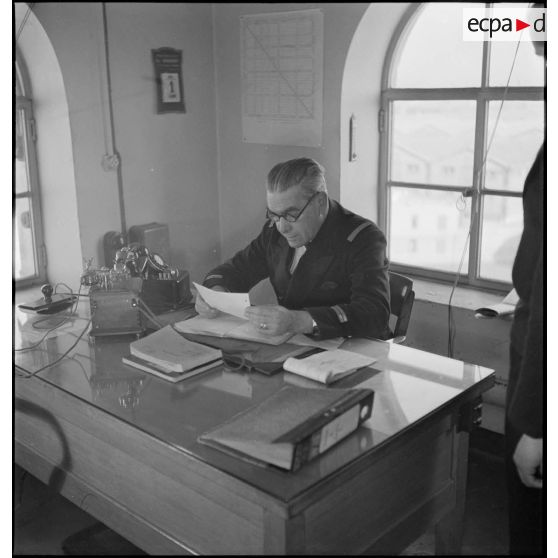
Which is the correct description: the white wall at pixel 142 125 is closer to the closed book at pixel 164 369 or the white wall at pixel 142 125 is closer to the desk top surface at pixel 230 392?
the desk top surface at pixel 230 392

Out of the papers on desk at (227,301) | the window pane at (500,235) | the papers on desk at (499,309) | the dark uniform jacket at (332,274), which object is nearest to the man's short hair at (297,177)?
the dark uniform jacket at (332,274)

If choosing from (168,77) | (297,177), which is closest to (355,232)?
(297,177)

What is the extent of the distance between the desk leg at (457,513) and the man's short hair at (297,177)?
0.93 metres

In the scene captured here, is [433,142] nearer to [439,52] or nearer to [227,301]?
[439,52]

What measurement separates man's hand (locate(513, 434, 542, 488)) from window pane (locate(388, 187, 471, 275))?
163cm

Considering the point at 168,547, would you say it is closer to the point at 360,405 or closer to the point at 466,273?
the point at 360,405

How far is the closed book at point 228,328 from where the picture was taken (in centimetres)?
200

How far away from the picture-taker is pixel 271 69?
3166 millimetres

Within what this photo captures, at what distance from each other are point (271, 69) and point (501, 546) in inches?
85.6

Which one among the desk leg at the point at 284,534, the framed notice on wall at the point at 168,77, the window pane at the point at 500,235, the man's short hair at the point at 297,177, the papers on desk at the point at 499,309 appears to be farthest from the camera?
the framed notice on wall at the point at 168,77

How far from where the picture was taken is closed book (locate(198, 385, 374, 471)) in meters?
1.34

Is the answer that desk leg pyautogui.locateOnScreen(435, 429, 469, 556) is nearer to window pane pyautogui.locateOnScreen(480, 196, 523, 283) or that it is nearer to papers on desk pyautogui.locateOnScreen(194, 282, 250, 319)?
papers on desk pyautogui.locateOnScreen(194, 282, 250, 319)

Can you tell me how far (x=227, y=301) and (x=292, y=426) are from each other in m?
0.76

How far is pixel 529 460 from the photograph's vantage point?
1.36 metres
